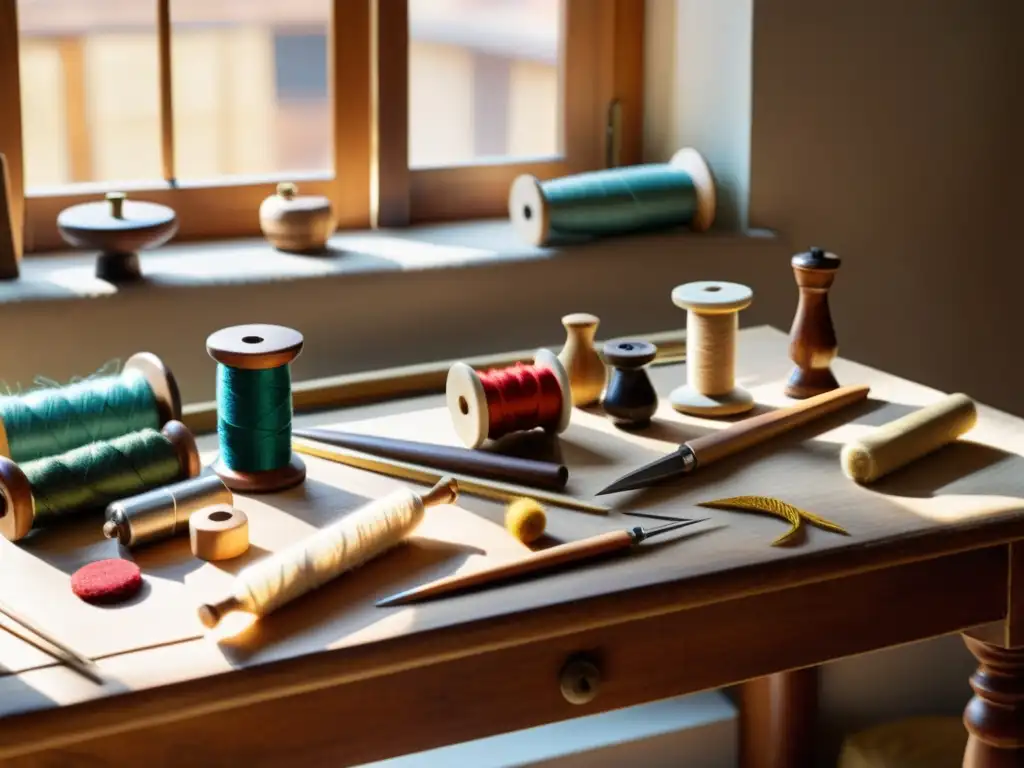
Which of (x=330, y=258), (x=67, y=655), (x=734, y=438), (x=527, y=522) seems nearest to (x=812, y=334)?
(x=734, y=438)

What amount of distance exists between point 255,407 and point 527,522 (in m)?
0.33

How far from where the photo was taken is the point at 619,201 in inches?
86.0

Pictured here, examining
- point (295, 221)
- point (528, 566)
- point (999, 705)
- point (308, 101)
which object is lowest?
point (999, 705)

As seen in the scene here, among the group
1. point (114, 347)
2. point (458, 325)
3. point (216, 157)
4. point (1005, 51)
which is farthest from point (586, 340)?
point (1005, 51)

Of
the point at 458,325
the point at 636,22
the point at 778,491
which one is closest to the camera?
the point at 778,491

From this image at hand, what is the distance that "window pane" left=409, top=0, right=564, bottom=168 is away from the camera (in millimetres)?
2330

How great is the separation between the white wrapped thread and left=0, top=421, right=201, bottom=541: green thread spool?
19 cm

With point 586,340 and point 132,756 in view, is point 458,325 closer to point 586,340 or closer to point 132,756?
point 586,340

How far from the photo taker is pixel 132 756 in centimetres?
118

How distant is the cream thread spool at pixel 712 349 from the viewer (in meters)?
1.78

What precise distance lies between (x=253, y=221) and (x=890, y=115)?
3.47 feet

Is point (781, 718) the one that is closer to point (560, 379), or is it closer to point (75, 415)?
point (560, 379)

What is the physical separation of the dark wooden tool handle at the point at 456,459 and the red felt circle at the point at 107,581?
0.37 meters

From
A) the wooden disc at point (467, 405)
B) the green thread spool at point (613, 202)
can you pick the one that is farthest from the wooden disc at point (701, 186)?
the wooden disc at point (467, 405)
